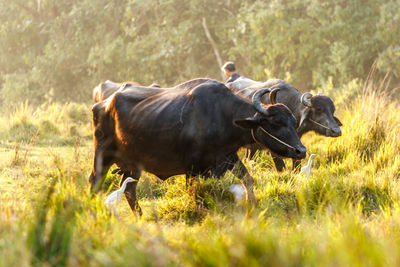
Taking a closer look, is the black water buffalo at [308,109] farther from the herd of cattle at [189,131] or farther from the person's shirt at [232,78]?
the herd of cattle at [189,131]

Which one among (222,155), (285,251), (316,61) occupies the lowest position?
(316,61)

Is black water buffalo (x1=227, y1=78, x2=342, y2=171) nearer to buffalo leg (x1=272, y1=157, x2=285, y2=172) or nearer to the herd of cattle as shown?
buffalo leg (x1=272, y1=157, x2=285, y2=172)

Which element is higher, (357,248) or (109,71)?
(357,248)

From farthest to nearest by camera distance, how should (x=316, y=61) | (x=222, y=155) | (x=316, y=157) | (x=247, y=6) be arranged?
(x=247, y=6), (x=316, y=61), (x=316, y=157), (x=222, y=155)

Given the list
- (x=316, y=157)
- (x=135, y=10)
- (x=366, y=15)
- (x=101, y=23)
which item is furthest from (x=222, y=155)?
(x=101, y=23)

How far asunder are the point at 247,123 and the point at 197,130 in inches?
22.2

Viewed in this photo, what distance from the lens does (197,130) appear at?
212 inches

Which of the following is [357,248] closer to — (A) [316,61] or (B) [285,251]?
(B) [285,251]

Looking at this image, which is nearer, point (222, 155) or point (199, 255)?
point (199, 255)

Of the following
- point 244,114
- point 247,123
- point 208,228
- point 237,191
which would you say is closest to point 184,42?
point 244,114

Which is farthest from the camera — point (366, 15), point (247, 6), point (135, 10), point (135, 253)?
point (135, 10)

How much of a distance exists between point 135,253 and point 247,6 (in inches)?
735

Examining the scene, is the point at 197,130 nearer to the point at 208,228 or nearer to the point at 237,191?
the point at 237,191

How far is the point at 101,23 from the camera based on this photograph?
24969 mm
